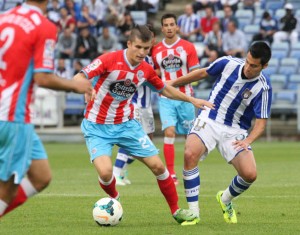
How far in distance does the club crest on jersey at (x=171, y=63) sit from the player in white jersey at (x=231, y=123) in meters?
4.85

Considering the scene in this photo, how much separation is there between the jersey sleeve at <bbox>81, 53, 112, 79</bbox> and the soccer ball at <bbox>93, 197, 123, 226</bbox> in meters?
1.46

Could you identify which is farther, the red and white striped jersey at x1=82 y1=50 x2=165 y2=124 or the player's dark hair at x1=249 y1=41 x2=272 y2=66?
the red and white striped jersey at x1=82 y1=50 x2=165 y2=124

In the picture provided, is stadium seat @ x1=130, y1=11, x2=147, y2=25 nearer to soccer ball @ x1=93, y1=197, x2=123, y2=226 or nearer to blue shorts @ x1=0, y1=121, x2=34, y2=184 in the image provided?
soccer ball @ x1=93, y1=197, x2=123, y2=226

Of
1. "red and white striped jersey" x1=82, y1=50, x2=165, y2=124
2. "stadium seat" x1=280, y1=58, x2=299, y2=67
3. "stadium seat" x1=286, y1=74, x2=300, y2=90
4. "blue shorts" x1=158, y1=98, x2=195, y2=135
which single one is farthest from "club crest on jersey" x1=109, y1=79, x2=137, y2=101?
"stadium seat" x1=280, y1=58, x2=299, y2=67

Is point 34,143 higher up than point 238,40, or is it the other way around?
point 34,143

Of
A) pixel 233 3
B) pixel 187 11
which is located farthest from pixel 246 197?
pixel 233 3

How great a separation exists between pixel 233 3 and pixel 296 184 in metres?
15.8

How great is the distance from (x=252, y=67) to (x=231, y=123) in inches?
31.7

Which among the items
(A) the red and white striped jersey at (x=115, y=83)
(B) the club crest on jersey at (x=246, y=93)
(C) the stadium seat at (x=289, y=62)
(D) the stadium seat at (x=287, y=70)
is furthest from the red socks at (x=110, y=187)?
(C) the stadium seat at (x=289, y=62)

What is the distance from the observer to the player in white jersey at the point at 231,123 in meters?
10.7

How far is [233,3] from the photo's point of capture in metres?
30.4

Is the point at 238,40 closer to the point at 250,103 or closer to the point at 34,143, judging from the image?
the point at 250,103

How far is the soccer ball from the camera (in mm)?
10359

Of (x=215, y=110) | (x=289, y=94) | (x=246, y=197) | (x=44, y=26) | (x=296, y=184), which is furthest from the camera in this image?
(x=289, y=94)
